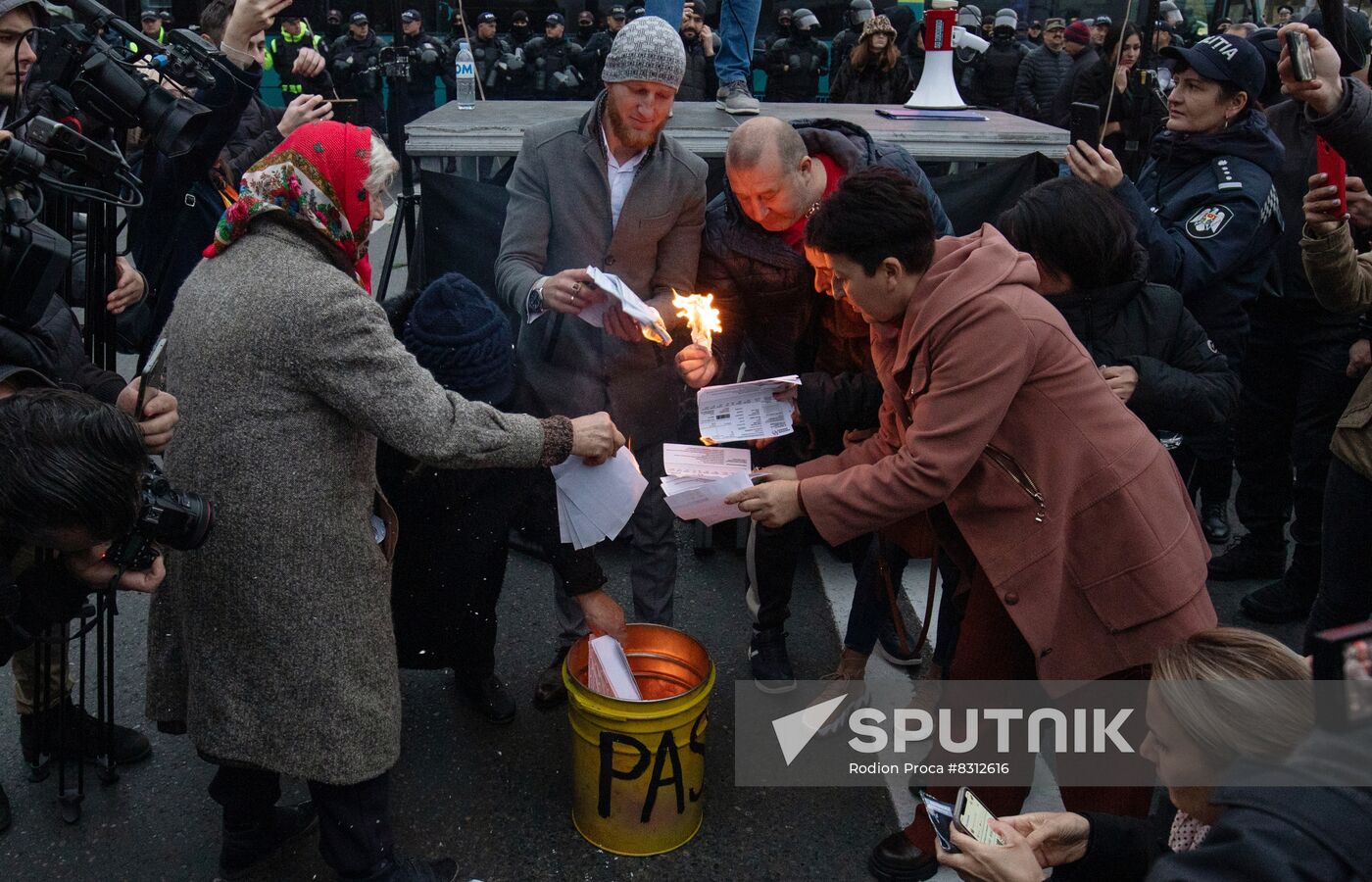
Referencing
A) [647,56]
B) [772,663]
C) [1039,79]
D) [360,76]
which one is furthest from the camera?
[360,76]

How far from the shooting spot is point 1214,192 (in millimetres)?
3740

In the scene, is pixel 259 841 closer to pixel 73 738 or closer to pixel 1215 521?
pixel 73 738

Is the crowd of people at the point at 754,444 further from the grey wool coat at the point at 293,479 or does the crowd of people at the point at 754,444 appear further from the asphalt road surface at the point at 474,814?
the asphalt road surface at the point at 474,814

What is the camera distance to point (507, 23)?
17.6 meters

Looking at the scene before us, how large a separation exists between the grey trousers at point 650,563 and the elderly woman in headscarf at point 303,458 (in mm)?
1273

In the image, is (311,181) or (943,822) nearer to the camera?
(943,822)

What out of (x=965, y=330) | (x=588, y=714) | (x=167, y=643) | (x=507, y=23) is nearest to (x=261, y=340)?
(x=167, y=643)

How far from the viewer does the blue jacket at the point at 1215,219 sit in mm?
3629

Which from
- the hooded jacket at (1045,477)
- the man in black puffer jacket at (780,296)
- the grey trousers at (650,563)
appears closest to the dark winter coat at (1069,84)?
the man in black puffer jacket at (780,296)

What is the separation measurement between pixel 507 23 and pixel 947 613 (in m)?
16.4

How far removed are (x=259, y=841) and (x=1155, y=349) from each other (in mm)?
2832

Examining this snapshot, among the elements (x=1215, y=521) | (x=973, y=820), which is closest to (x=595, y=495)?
(x=973, y=820)

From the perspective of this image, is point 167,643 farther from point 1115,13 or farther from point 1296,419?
point 1115,13

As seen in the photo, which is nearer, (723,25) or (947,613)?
(947,613)
